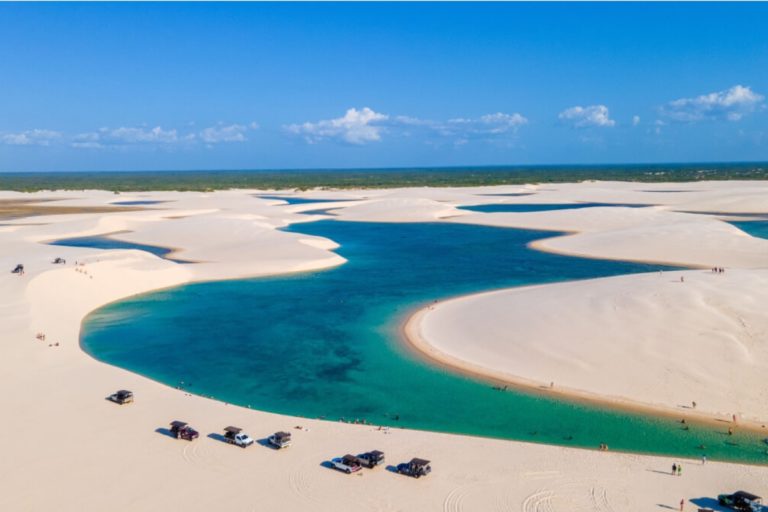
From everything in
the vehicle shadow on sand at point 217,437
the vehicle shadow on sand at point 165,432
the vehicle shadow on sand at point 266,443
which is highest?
the vehicle shadow on sand at point 165,432

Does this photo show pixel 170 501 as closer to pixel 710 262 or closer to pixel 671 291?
pixel 671 291

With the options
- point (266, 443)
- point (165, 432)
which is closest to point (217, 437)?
point (266, 443)

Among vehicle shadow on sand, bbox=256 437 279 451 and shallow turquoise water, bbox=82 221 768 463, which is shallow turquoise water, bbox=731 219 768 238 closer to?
shallow turquoise water, bbox=82 221 768 463

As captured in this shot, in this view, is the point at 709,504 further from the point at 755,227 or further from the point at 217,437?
the point at 755,227

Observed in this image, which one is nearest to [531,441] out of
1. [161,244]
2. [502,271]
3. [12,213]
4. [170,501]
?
[170,501]

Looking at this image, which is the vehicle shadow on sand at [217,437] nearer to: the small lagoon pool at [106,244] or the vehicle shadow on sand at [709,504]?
the vehicle shadow on sand at [709,504]

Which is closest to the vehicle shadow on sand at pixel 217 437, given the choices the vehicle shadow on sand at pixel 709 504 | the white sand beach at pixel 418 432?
the white sand beach at pixel 418 432

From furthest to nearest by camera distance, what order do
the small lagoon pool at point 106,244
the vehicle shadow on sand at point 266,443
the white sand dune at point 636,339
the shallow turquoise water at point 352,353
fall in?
1. the small lagoon pool at point 106,244
2. the white sand dune at point 636,339
3. the shallow turquoise water at point 352,353
4. the vehicle shadow on sand at point 266,443
